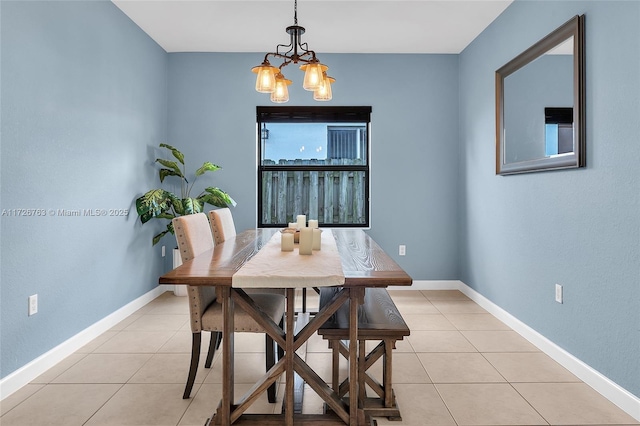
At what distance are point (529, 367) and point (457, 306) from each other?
4.23 feet

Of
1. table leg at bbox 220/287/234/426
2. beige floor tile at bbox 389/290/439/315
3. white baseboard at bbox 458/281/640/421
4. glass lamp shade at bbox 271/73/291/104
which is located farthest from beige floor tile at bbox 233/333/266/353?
white baseboard at bbox 458/281/640/421

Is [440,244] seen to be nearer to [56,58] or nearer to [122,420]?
[122,420]

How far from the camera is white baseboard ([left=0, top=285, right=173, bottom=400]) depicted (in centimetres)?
206

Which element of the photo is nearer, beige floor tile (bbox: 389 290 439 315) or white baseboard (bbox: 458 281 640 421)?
white baseboard (bbox: 458 281 640 421)

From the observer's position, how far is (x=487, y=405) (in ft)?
6.35

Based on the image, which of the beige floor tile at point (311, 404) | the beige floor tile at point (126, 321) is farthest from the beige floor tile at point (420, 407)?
the beige floor tile at point (126, 321)

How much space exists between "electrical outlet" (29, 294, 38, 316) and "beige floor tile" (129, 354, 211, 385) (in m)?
0.69

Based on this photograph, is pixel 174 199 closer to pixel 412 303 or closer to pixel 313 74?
pixel 313 74

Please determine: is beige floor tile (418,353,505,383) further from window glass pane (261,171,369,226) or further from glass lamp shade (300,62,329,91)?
window glass pane (261,171,369,226)

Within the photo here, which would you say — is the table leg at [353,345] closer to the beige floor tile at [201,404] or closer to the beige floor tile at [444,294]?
the beige floor tile at [201,404]

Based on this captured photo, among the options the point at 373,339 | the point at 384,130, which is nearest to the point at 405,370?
the point at 373,339

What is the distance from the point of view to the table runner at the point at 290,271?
1446mm

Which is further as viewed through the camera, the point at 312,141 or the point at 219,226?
the point at 312,141

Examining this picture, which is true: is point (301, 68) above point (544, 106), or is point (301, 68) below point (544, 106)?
above
